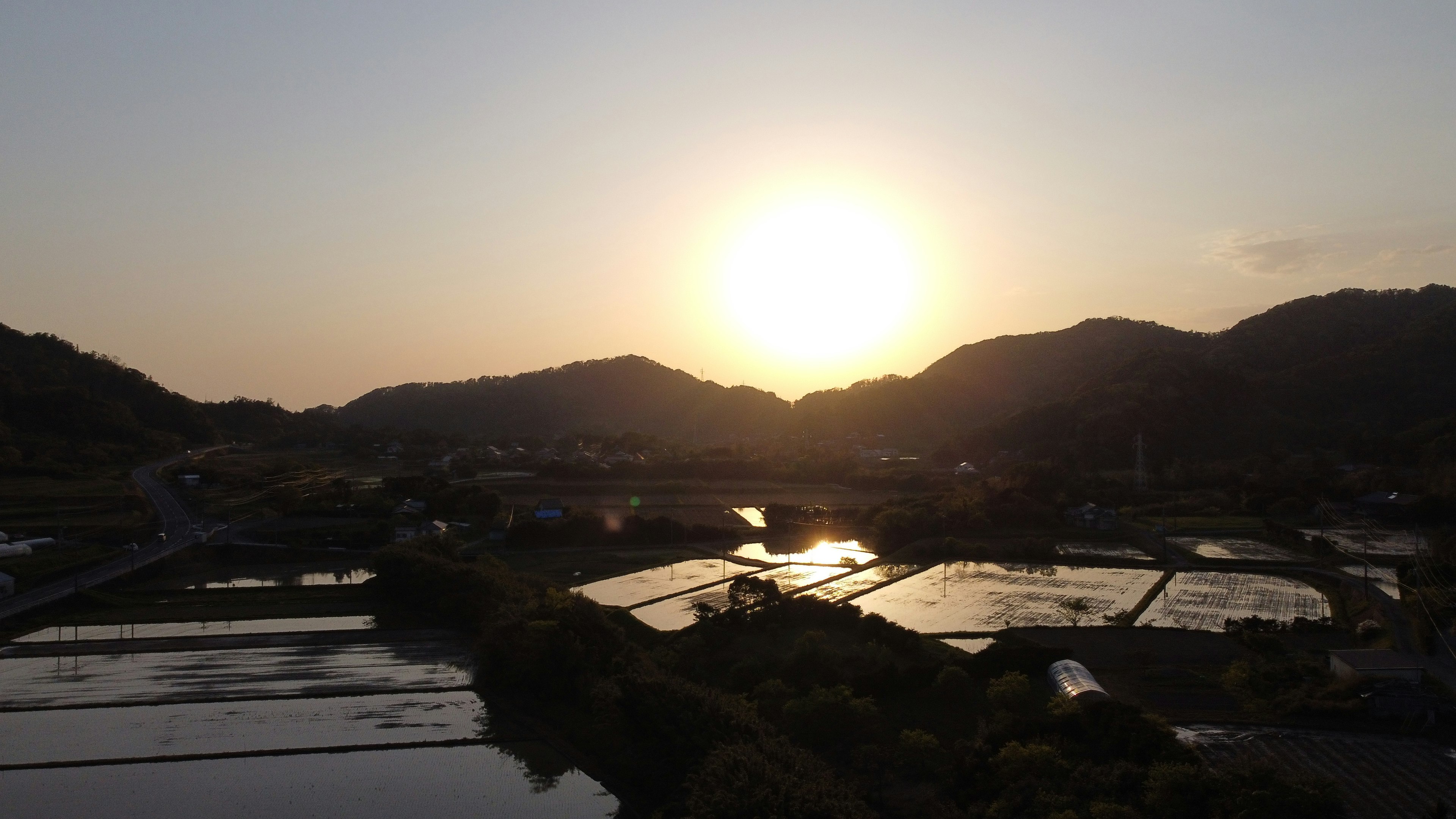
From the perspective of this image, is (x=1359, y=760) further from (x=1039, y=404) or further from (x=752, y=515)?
(x=1039, y=404)

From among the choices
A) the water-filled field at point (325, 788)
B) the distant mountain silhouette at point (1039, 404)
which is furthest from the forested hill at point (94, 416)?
the water-filled field at point (325, 788)

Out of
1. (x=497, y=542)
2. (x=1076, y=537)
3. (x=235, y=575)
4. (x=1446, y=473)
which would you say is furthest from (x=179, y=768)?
(x=1446, y=473)

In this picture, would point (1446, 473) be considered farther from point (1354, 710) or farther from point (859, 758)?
point (859, 758)

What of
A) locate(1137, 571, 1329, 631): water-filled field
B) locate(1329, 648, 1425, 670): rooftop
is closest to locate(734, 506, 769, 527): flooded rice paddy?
locate(1137, 571, 1329, 631): water-filled field

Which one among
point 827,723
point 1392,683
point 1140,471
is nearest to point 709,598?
point 827,723

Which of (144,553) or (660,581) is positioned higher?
(144,553)

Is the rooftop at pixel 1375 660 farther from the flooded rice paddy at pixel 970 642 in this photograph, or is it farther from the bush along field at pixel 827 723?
the flooded rice paddy at pixel 970 642
